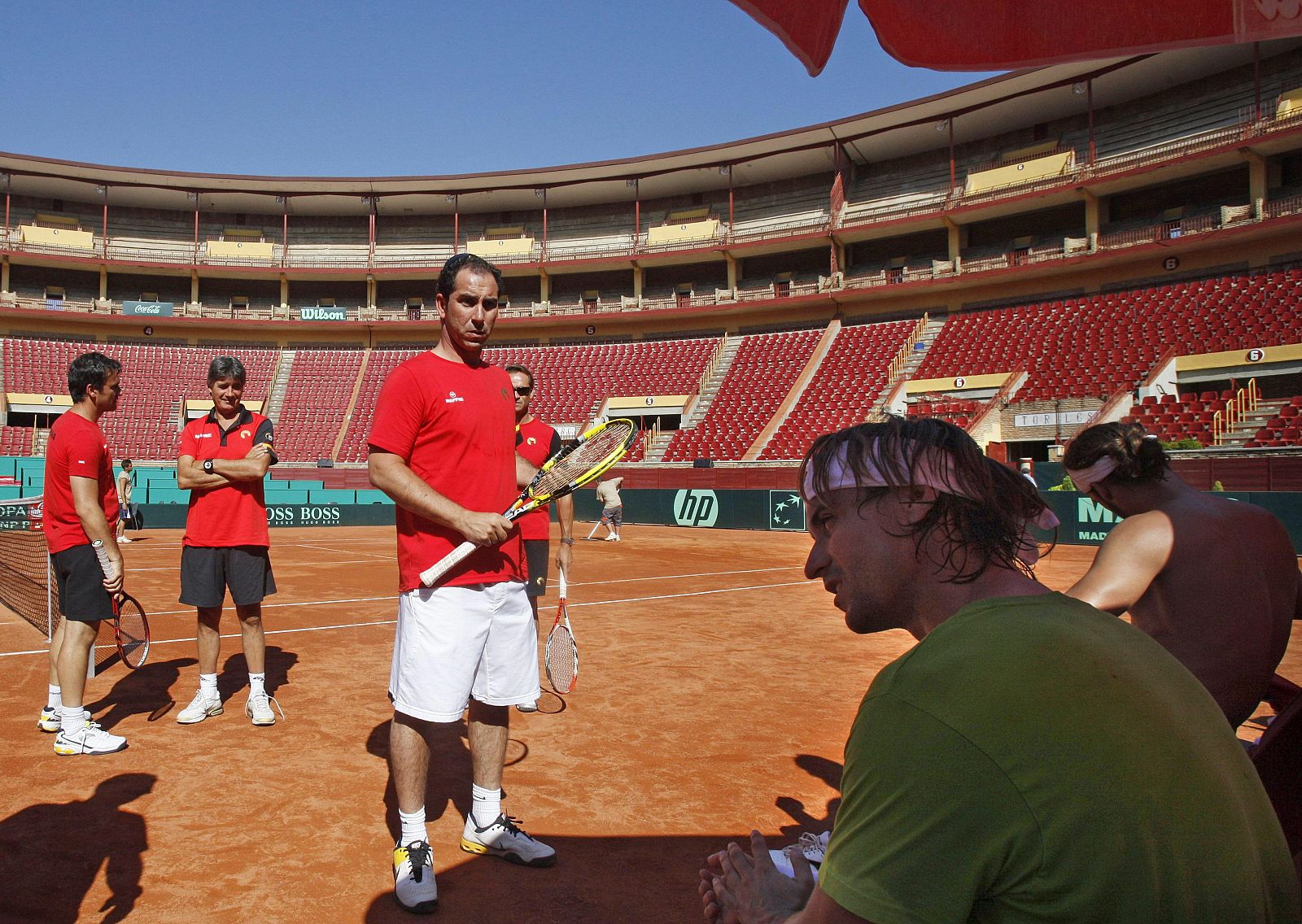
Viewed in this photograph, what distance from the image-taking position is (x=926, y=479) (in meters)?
1.54

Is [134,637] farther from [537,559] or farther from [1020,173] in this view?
[1020,173]

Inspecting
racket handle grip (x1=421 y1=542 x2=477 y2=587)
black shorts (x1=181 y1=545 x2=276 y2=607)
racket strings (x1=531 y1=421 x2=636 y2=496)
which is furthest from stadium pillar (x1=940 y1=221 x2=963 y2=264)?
racket handle grip (x1=421 y1=542 x2=477 y2=587)

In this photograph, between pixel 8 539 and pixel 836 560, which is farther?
pixel 8 539

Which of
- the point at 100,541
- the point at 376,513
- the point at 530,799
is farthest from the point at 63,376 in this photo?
the point at 530,799

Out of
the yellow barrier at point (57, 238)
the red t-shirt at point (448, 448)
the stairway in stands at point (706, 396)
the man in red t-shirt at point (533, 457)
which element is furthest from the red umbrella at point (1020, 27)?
the yellow barrier at point (57, 238)

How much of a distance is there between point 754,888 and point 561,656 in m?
4.33

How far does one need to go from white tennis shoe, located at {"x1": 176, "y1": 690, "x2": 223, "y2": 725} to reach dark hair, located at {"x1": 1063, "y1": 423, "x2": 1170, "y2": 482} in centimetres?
517

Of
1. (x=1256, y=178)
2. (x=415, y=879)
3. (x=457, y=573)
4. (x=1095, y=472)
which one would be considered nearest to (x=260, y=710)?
(x=415, y=879)

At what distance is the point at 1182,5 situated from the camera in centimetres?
213

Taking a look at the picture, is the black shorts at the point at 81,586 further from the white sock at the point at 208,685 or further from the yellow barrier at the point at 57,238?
the yellow barrier at the point at 57,238

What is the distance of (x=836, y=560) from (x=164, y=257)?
48941 millimetres

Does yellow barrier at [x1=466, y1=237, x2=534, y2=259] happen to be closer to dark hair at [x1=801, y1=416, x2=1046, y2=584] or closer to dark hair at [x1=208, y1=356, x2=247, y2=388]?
dark hair at [x1=208, y1=356, x2=247, y2=388]

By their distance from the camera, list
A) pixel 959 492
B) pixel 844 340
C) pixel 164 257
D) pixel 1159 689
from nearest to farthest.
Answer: pixel 1159 689, pixel 959 492, pixel 844 340, pixel 164 257

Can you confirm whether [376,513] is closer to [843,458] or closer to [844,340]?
[844,340]
